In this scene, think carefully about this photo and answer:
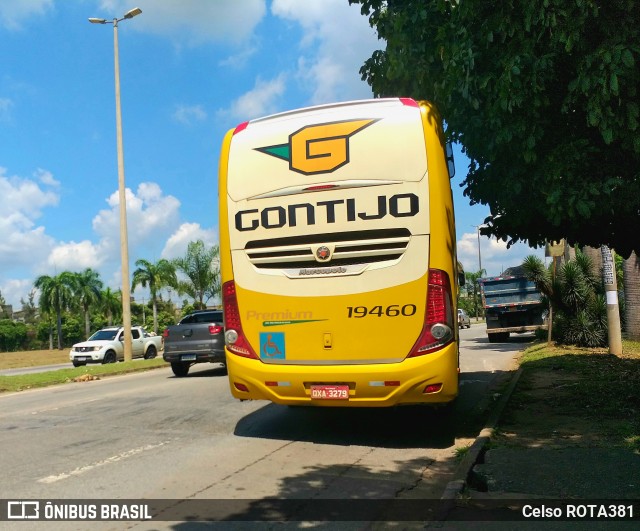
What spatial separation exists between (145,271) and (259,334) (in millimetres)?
50626

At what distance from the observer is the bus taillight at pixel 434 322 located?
6.43 metres

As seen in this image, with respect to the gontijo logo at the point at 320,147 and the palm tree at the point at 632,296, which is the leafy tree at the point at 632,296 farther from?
the gontijo logo at the point at 320,147

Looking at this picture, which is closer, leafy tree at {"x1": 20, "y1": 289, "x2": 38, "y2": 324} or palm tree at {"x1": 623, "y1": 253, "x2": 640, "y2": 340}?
palm tree at {"x1": 623, "y1": 253, "x2": 640, "y2": 340}

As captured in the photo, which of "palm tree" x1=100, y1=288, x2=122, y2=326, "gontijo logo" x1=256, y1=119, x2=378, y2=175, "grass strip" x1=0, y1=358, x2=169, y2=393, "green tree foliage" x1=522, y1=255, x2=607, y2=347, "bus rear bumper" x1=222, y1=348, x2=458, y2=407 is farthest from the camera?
"palm tree" x1=100, y1=288, x2=122, y2=326

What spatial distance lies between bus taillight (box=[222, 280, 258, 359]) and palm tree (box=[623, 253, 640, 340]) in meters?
13.4

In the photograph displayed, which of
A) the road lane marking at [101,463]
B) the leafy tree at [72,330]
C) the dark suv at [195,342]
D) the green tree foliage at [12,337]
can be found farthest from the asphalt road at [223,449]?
the leafy tree at [72,330]

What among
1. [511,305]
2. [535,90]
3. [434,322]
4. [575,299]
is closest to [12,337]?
[511,305]

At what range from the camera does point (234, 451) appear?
6977mm

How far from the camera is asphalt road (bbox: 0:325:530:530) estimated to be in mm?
5488

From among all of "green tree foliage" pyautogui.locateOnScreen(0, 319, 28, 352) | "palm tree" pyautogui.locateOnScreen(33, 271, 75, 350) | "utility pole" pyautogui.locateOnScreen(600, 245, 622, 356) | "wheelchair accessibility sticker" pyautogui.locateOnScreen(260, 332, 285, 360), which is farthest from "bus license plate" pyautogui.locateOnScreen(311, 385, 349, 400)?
"green tree foliage" pyautogui.locateOnScreen(0, 319, 28, 352)

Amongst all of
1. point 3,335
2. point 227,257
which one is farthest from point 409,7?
point 3,335

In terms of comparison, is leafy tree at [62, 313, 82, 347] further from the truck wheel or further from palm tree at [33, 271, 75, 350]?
the truck wheel

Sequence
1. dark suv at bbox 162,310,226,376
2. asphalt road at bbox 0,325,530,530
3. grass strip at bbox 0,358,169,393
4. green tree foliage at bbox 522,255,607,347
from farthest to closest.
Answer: green tree foliage at bbox 522,255,607,347, grass strip at bbox 0,358,169,393, dark suv at bbox 162,310,226,376, asphalt road at bbox 0,325,530,530

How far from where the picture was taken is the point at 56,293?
5716cm
